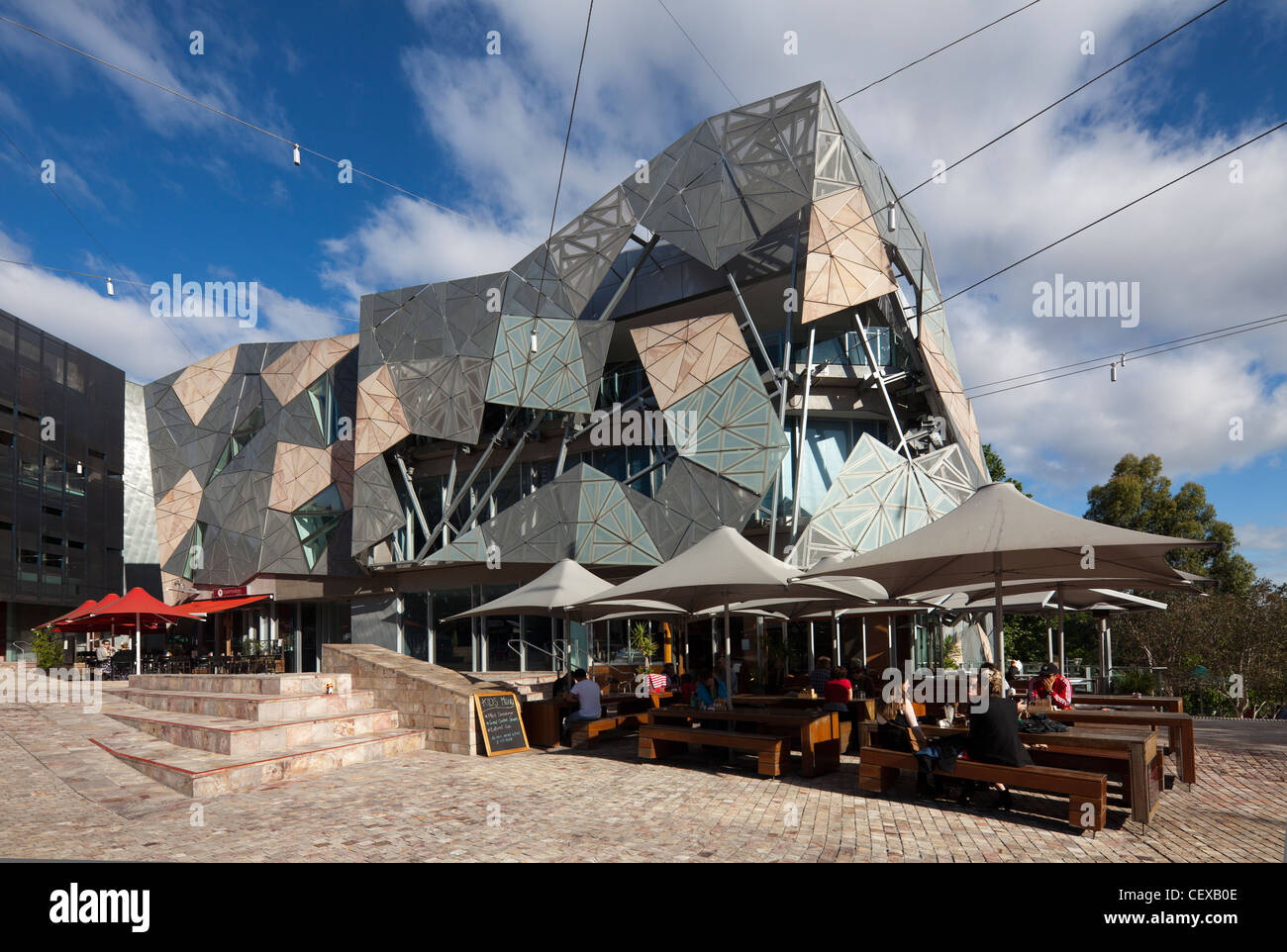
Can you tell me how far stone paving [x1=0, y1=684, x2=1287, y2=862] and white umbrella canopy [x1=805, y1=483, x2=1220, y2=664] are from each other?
2.19m

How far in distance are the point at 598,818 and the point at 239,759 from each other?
17.8ft

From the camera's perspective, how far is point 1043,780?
7.13 meters

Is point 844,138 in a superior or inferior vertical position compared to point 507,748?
superior

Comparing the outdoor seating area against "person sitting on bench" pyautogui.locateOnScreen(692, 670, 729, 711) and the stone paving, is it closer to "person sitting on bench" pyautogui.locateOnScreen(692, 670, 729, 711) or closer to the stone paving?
"person sitting on bench" pyautogui.locateOnScreen(692, 670, 729, 711)

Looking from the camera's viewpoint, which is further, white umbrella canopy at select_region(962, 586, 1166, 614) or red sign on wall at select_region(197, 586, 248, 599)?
red sign on wall at select_region(197, 586, 248, 599)

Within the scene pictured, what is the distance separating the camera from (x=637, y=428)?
80.0 ft

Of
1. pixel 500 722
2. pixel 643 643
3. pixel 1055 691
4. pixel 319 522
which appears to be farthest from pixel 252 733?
pixel 319 522

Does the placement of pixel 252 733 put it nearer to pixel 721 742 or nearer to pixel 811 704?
pixel 721 742

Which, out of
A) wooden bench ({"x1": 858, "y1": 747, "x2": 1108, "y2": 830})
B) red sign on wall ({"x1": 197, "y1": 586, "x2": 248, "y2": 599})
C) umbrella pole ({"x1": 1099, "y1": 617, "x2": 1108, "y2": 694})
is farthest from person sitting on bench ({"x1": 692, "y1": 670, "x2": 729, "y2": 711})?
red sign on wall ({"x1": 197, "y1": 586, "x2": 248, "y2": 599})

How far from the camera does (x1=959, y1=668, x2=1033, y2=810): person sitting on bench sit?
7582 mm

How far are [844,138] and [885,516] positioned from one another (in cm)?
1028

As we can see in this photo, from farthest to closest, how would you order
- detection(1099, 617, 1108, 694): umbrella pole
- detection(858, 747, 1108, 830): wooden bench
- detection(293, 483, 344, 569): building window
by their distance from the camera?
detection(293, 483, 344, 569): building window
detection(1099, 617, 1108, 694): umbrella pole
detection(858, 747, 1108, 830): wooden bench
